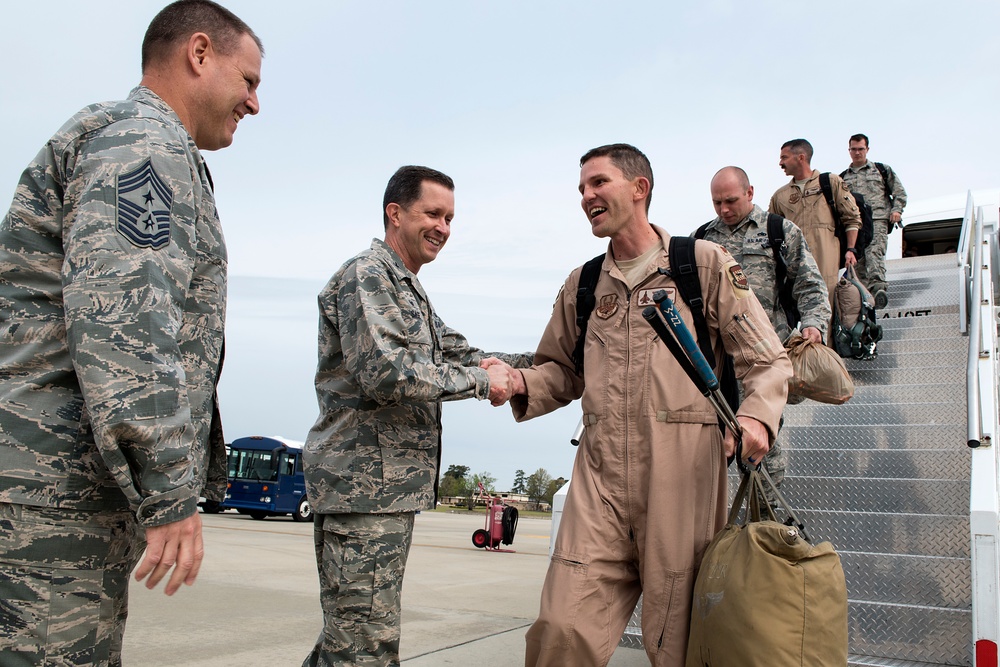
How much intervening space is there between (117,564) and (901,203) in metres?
10.7

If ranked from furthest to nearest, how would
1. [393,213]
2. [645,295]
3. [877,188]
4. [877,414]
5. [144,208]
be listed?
[877,188] < [877,414] < [393,213] < [645,295] < [144,208]

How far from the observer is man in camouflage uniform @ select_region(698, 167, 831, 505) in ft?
18.1

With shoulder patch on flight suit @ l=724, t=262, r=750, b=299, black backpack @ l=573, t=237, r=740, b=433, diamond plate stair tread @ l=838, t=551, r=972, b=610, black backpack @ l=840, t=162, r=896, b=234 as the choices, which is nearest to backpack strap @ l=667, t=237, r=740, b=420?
black backpack @ l=573, t=237, r=740, b=433

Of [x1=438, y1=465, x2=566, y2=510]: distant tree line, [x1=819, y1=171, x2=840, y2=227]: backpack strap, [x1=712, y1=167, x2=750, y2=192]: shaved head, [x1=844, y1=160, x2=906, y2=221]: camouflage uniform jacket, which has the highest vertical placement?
[x1=844, y1=160, x2=906, y2=221]: camouflage uniform jacket

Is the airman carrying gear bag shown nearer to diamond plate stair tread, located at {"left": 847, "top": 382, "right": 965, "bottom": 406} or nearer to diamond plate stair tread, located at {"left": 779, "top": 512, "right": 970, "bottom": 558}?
diamond plate stair tread, located at {"left": 779, "top": 512, "right": 970, "bottom": 558}

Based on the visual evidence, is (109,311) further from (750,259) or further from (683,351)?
(750,259)

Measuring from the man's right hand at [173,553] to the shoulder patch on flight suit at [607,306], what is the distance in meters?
1.84

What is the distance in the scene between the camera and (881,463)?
5809 millimetres

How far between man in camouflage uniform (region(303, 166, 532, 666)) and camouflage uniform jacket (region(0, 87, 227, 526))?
108cm

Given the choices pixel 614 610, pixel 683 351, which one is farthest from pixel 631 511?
pixel 683 351

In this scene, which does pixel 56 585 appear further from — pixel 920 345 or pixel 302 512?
pixel 302 512

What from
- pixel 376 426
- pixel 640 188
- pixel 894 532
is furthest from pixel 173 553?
pixel 894 532

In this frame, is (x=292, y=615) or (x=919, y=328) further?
(x=919, y=328)

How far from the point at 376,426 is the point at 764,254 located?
11.9ft
